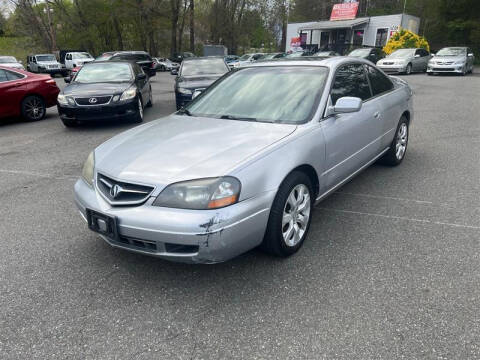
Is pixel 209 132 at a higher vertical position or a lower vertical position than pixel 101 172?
higher

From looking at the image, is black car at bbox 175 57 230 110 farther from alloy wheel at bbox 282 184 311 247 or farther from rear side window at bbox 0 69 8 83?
alloy wheel at bbox 282 184 311 247

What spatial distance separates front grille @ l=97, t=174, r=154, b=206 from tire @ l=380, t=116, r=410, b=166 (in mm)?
3721

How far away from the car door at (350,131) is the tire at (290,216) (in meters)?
0.37

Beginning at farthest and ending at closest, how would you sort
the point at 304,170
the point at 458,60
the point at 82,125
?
the point at 458,60
the point at 82,125
the point at 304,170

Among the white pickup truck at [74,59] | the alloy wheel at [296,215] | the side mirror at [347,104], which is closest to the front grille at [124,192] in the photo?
the alloy wheel at [296,215]

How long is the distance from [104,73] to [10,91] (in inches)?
84.9

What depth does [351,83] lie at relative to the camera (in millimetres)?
4035

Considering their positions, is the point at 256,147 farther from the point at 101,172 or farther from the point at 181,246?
the point at 101,172

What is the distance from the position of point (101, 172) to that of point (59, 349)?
1.22m

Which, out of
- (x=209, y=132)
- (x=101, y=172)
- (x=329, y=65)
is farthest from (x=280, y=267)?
(x=329, y=65)

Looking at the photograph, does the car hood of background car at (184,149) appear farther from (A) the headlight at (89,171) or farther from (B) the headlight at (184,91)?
(B) the headlight at (184,91)

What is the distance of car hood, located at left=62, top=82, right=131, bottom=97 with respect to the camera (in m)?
7.95

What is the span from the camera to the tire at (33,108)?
30.5 ft

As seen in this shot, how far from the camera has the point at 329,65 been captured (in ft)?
12.3
